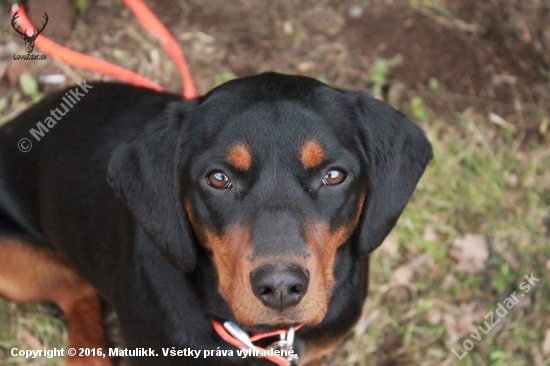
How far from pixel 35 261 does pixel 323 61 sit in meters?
2.77

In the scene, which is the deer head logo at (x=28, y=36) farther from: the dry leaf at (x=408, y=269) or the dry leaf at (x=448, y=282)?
the dry leaf at (x=448, y=282)

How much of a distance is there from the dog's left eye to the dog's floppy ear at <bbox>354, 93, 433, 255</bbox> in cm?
20

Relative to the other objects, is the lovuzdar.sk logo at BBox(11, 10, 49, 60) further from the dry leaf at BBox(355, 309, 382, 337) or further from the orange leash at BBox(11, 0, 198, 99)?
the dry leaf at BBox(355, 309, 382, 337)

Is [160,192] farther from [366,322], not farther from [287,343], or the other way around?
[366,322]

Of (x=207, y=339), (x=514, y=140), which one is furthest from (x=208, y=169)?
(x=514, y=140)

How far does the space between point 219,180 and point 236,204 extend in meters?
0.12

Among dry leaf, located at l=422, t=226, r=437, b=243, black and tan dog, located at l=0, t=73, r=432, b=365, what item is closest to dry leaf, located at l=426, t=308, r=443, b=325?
dry leaf, located at l=422, t=226, r=437, b=243

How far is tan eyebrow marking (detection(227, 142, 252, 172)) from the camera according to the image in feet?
8.86

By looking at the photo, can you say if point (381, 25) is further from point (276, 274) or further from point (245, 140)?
point (276, 274)

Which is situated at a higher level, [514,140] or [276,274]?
[276,274]

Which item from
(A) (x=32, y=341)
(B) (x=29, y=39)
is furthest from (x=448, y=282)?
(B) (x=29, y=39)

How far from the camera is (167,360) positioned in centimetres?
316

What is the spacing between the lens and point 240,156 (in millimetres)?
2701

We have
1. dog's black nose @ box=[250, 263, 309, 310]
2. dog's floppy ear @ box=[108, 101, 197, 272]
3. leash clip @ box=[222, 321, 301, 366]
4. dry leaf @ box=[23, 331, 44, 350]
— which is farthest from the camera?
dry leaf @ box=[23, 331, 44, 350]
